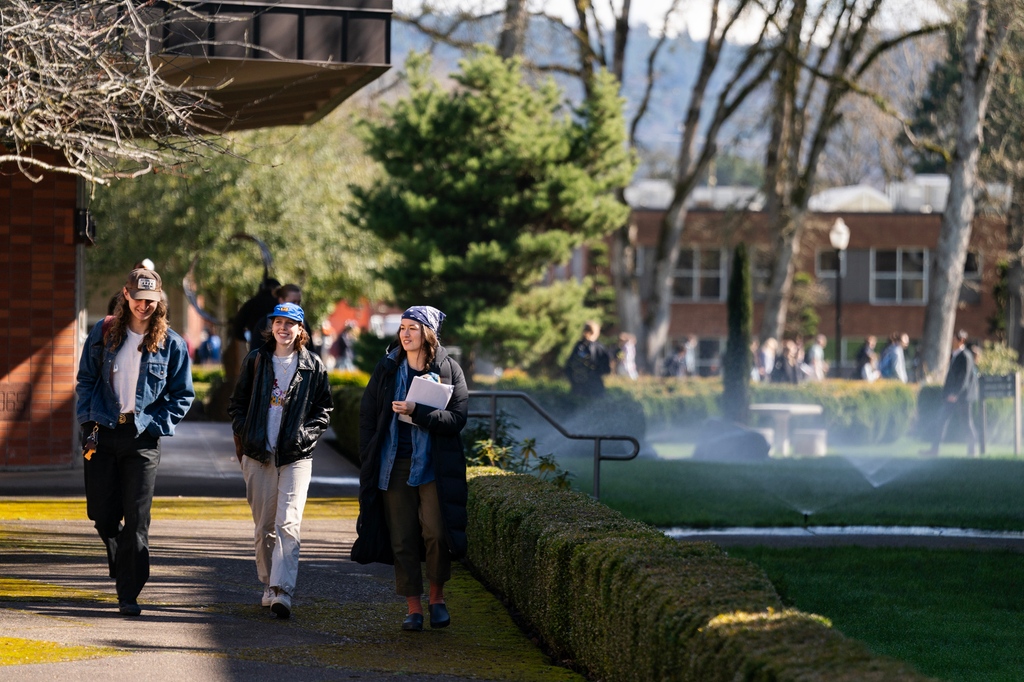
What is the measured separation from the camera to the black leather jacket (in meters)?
7.61

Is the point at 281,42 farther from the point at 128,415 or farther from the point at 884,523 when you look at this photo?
the point at 884,523

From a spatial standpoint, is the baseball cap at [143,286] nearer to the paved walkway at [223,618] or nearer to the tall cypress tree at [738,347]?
the paved walkway at [223,618]

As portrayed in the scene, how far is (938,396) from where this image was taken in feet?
80.4

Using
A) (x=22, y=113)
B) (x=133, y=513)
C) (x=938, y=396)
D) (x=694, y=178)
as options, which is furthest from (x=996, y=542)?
(x=694, y=178)

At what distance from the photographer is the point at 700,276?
180 ft

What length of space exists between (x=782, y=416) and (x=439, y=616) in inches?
675

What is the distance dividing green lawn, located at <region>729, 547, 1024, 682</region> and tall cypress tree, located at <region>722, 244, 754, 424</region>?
14153 millimetres

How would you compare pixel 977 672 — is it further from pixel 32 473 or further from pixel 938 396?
pixel 938 396

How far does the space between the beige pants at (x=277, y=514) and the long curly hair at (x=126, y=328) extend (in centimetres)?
83

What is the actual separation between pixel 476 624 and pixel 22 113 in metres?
4.37

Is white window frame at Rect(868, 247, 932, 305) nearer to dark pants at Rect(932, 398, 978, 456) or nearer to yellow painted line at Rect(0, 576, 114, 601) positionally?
dark pants at Rect(932, 398, 978, 456)

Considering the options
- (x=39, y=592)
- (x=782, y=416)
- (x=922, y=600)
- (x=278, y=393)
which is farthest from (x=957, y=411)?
(x=39, y=592)

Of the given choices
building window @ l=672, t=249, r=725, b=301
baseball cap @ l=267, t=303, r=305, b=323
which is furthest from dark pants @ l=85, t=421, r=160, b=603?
building window @ l=672, t=249, r=725, b=301

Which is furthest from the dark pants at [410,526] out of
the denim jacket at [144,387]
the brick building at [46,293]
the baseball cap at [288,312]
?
the brick building at [46,293]
